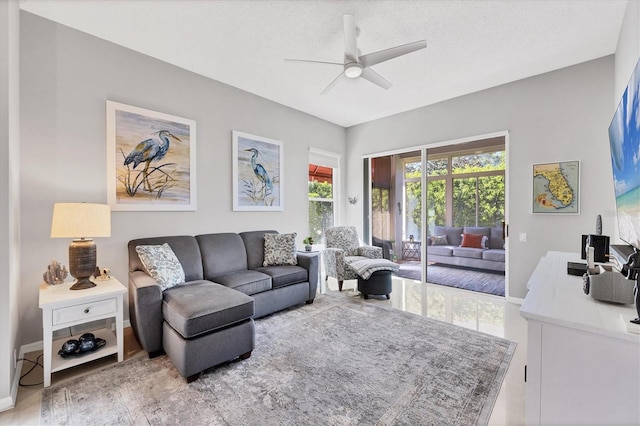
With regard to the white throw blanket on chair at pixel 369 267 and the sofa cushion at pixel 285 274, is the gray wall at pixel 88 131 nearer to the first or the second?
the sofa cushion at pixel 285 274

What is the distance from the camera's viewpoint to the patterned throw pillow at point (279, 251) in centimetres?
374

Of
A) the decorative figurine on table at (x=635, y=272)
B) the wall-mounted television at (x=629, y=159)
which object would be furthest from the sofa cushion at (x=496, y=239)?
the decorative figurine on table at (x=635, y=272)

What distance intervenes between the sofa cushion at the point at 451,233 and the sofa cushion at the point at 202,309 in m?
3.69

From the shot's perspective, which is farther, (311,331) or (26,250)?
(311,331)

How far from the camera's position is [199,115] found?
3588mm

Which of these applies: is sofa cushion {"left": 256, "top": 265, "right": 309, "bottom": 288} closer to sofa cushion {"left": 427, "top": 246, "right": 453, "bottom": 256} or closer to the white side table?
the white side table

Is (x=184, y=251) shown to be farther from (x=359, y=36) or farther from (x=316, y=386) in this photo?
(x=359, y=36)

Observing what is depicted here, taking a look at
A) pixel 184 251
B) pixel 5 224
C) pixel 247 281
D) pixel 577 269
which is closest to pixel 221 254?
pixel 184 251

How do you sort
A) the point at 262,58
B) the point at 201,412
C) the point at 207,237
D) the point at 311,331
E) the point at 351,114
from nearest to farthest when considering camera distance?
the point at 201,412 < the point at 311,331 < the point at 262,58 < the point at 207,237 < the point at 351,114

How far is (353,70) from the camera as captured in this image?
2.66m

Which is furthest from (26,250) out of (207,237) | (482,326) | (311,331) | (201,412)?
(482,326)

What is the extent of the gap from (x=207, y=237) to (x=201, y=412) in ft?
6.70

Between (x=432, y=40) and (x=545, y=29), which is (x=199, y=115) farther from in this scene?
(x=545, y=29)

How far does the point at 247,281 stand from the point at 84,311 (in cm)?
138
